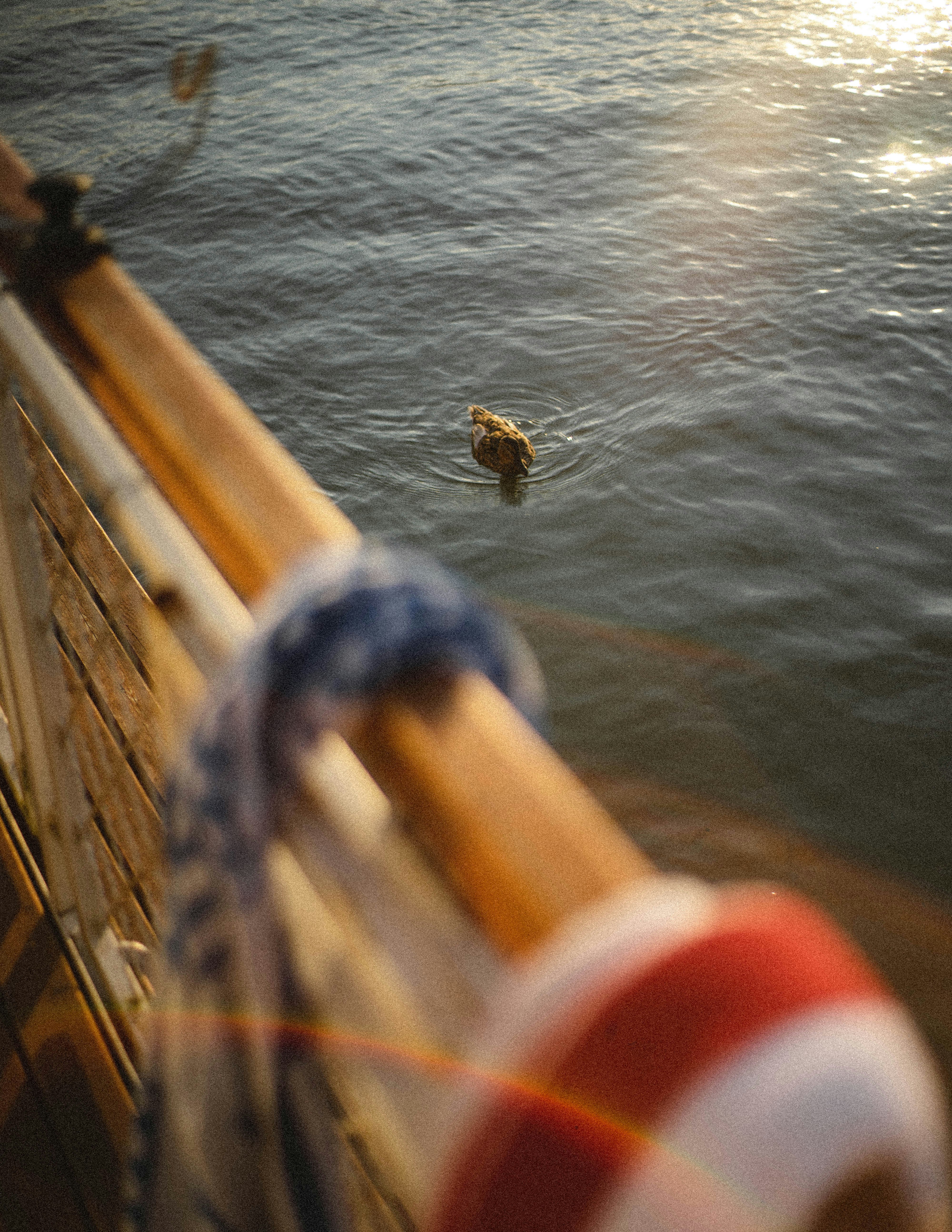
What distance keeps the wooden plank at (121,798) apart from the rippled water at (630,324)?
A: 3.91 ft

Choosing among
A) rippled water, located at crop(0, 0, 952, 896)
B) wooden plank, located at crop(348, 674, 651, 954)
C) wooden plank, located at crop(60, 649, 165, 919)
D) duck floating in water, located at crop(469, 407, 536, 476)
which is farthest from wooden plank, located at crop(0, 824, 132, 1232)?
duck floating in water, located at crop(469, 407, 536, 476)

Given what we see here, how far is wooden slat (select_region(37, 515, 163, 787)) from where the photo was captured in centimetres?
152

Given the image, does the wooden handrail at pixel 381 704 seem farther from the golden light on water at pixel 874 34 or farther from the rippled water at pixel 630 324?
the golden light on water at pixel 874 34

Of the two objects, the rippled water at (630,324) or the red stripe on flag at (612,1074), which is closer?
the red stripe on flag at (612,1074)

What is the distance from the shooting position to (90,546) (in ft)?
4.27

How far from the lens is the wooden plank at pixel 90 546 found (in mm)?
1258

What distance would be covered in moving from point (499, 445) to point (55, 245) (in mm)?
5932

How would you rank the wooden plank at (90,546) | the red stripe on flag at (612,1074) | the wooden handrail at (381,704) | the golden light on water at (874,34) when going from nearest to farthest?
1. the red stripe on flag at (612,1074)
2. the wooden handrail at (381,704)
3. the wooden plank at (90,546)
4. the golden light on water at (874,34)

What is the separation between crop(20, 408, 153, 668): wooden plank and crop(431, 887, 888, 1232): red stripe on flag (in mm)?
763

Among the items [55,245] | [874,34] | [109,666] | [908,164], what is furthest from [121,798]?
[874,34]

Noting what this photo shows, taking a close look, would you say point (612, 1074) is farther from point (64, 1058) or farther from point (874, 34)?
point (874, 34)

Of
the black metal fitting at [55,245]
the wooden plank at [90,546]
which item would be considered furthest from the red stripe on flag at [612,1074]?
the black metal fitting at [55,245]

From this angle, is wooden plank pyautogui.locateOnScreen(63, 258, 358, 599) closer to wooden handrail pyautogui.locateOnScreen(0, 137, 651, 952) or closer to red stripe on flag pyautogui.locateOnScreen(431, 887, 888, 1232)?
wooden handrail pyautogui.locateOnScreen(0, 137, 651, 952)

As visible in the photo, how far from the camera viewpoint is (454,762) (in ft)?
1.83
